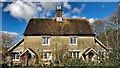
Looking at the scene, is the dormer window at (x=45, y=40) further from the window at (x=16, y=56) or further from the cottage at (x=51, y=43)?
the window at (x=16, y=56)

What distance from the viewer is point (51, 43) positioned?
1287 cm

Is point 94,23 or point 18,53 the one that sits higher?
point 94,23

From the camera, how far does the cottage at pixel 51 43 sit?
12461 mm

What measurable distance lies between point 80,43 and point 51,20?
78.2 inches

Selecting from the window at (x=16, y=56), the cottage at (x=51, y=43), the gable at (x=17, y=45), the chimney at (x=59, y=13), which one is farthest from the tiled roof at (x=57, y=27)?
the window at (x=16, y=56)

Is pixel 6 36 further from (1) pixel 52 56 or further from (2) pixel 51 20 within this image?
(2) pixel 51 20

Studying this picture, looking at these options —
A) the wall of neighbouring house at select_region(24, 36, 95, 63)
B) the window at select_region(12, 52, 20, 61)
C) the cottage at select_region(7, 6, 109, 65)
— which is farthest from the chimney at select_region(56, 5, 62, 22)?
the window at select_region(12, 52, 20, 61)

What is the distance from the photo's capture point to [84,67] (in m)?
7.11

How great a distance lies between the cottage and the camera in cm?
1246

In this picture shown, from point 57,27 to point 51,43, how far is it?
87 centimetres

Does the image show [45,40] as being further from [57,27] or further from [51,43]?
[57,27]

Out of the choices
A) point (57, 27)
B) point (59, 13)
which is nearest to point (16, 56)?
point (57, 27)

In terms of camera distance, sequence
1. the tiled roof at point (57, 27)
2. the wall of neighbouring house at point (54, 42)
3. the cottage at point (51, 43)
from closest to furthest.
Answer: the cottage at point (51, 43) < the wall of neighbouring house at point (54, 42) < the tiled roof at point (57, 27)

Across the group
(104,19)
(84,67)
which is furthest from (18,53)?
(84,67)
